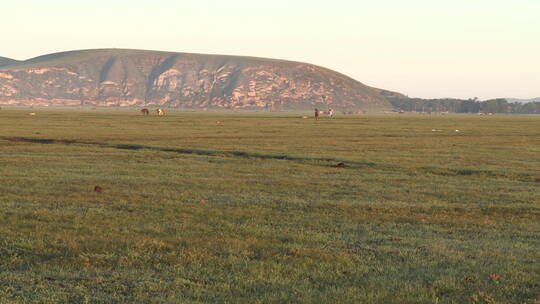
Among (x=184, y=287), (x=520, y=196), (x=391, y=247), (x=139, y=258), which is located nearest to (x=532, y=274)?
(x=391, y=247)

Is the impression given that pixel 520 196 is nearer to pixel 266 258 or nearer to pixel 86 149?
pixel 266 258

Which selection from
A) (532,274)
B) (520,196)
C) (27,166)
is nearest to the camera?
(532,274)

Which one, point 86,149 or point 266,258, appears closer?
point 266,258

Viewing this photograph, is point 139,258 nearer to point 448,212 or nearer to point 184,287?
point 184,287

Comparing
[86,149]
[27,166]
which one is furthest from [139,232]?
[86,149]

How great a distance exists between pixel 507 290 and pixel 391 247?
3.66 metres

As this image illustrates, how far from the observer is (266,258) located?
13148mm

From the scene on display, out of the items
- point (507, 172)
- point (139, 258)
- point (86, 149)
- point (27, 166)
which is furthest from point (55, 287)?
point (86, 149)

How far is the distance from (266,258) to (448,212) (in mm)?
8608

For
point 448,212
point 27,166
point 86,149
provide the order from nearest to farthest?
point 448,212 < point 27,166 < point 86,149

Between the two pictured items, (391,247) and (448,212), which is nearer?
(391,247)

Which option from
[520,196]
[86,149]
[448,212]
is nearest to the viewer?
[448,212]

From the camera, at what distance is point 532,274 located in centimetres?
1192

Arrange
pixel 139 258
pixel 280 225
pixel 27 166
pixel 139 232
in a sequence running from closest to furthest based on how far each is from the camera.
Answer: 1. pixel 139 258
2. pixel 139 232
3. pixel 280 225
4. pixel 27 166
